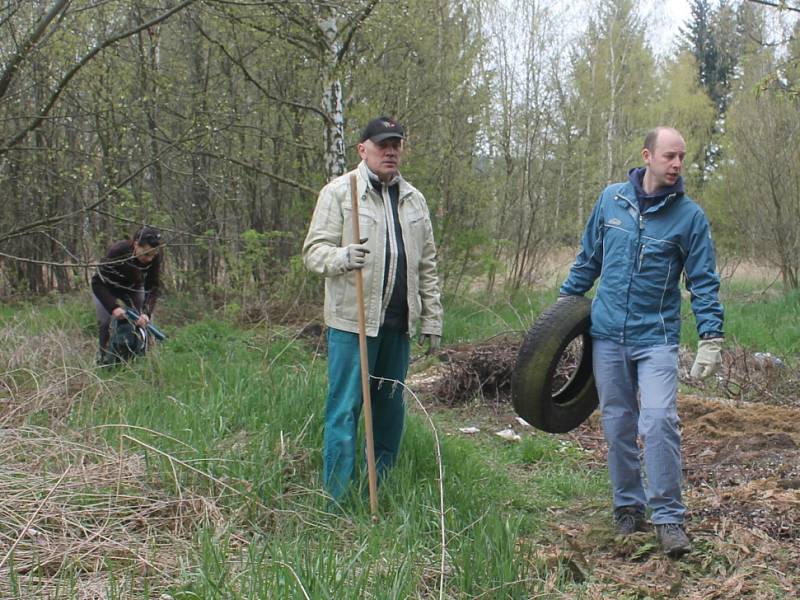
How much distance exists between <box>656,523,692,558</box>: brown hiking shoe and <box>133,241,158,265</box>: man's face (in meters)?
4.64

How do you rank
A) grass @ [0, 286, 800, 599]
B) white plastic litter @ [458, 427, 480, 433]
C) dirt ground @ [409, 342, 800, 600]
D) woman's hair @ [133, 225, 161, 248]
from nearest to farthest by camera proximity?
grass @ [0, 286, 800, 599] < dirt ground @ [409, 342, 800, 600] < white plastic litter @ [458, 427, 480, 433] < woman's hair @ [133, 225, 161, 248]

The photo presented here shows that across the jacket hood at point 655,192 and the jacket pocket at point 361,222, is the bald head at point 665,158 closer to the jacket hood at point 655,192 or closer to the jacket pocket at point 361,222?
the jacket hood at point 655,192

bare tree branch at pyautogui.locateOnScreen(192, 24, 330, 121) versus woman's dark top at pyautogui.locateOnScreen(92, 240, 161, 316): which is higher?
bare tree branch at pyautogui.locateOnScreen(192, 24, 330, 121)

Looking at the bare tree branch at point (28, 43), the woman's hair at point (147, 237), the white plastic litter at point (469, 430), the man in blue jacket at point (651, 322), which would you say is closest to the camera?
the man in blue jacket at point (651, 322)

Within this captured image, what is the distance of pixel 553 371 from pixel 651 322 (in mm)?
705

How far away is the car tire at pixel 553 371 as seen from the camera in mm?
4504

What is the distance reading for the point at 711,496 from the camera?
186 inches

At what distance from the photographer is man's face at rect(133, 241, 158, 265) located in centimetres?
700

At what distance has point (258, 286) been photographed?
1188cm

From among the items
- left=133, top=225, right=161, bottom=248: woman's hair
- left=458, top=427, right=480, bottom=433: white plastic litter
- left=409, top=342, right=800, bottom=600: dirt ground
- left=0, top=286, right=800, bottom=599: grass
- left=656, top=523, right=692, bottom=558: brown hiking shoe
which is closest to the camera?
left=0, top=286, right=800, bottom=599: grass

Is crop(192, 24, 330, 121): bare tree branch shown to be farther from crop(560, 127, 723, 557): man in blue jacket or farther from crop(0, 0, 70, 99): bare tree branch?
crop(560, 127, 723, 557): man in blue jacket

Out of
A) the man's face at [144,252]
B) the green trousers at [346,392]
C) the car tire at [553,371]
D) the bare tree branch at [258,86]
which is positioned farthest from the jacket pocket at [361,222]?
Answer: the bare tree branch at [258,86]

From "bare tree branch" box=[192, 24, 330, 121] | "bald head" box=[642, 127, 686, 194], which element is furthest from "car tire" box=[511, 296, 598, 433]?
"bare tree branch" box=[192, 24, 330, 121]

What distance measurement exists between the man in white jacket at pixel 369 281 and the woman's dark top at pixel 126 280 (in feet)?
11.4
